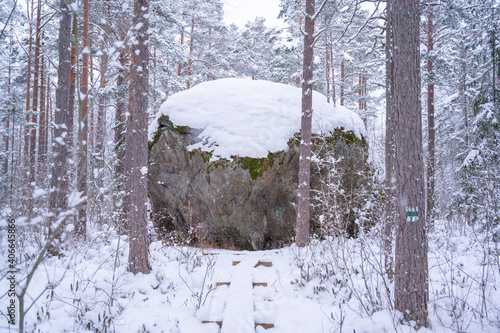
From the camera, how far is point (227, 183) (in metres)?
6.88

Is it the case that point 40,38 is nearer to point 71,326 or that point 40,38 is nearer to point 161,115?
point 161,115

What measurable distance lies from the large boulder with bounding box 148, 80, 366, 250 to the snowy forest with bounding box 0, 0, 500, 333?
4 cm

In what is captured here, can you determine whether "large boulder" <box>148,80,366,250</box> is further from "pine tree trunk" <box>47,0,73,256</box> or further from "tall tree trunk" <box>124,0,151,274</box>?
"pine tree trunk" <box>47,0,73,256</box>

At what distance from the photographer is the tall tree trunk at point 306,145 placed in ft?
20.7

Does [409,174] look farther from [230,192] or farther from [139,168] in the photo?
[230,192]

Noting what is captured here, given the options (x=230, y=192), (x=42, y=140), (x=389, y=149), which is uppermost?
(x=42, y=140)

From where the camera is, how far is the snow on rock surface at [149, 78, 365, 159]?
23.4 ft

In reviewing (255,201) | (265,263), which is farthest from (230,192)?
(265,263)

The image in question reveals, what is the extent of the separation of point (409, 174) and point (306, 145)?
139 inches

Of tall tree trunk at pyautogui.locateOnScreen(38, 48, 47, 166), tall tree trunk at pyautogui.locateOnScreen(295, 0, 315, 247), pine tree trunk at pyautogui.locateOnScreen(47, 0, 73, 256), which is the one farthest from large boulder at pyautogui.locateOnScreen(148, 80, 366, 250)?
tall tree trunk at pyautogui.locateOnScreen(38, 48, 47, 166)

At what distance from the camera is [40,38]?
36.2ft

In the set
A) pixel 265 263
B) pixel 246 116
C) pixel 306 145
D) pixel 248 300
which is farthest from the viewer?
pixel 246 116

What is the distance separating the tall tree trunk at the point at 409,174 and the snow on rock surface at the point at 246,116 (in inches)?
162

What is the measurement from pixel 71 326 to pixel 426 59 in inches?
488
